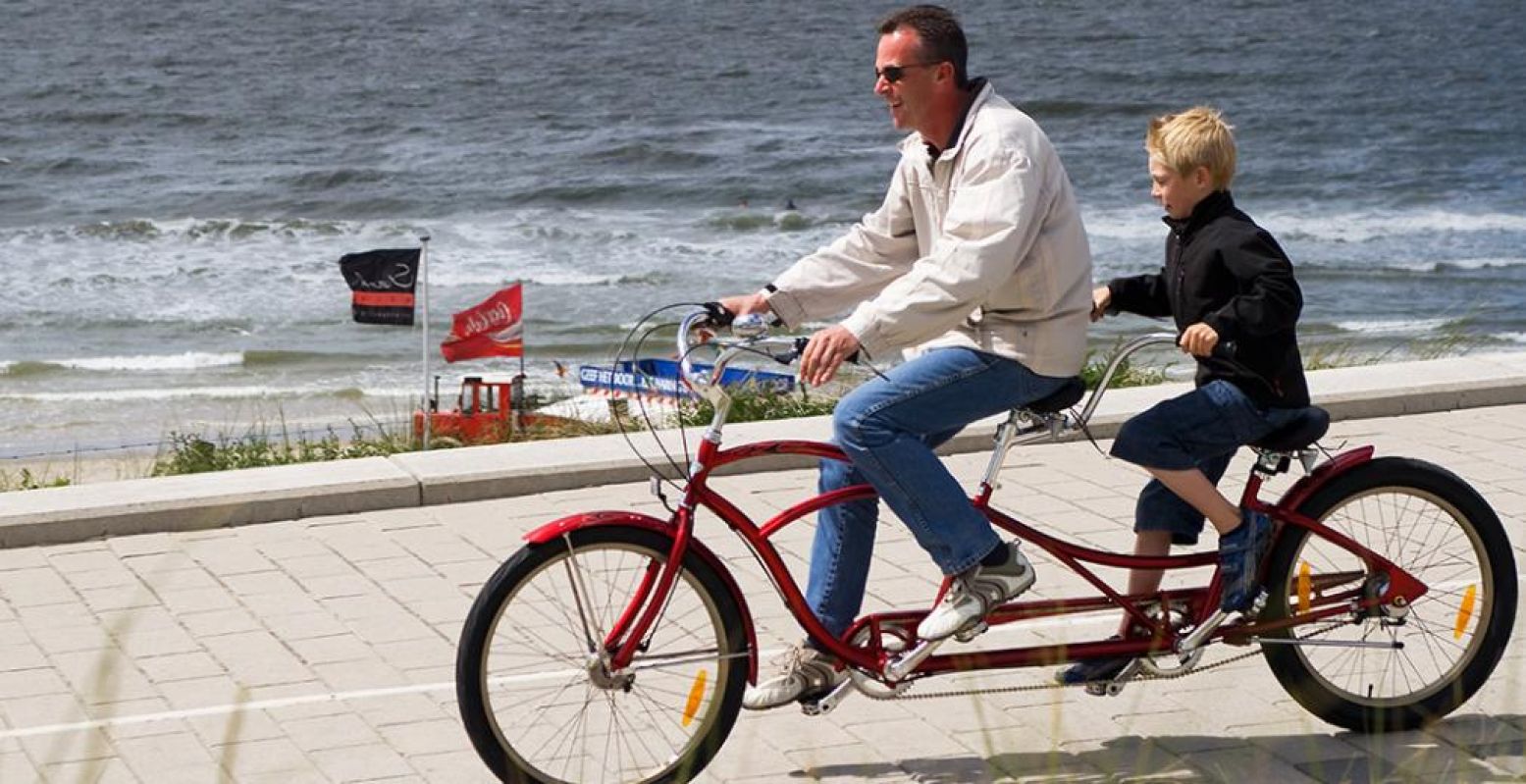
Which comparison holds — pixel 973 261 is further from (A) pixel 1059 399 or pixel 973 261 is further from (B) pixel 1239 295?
(B) pixel 1239 295

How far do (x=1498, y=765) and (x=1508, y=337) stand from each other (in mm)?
23338

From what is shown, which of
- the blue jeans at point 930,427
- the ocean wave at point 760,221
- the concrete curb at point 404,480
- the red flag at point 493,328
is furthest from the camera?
the ocean wave at point 760,221

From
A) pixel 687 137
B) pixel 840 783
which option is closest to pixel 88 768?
pixel 840 783

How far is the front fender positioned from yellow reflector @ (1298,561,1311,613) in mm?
1254

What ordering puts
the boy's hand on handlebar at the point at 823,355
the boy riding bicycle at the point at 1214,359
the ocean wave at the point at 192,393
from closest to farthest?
the boy's hand on handlebar at the point at 823,355, the boy riding bicycle at the point at 1214,359, the ocean wave at the point at 192,393

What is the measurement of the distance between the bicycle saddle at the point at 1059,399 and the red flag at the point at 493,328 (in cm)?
1336

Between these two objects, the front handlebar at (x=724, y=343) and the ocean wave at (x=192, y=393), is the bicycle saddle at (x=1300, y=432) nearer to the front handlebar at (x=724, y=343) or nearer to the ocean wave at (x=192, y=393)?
the front handlebar at (x=724, y=343)

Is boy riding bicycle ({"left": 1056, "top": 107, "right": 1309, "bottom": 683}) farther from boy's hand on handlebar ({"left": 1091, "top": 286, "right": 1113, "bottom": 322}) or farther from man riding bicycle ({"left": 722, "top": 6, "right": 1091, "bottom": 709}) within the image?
man riding bicycle ({"left": 722, "top": 6, "right": 1091, "bottom": 709})

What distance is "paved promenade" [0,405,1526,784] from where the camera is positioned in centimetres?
541

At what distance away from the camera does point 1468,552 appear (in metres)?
5.56

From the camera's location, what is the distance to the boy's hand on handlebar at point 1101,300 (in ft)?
17.5

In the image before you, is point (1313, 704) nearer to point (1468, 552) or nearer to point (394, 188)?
point (1468, 552)

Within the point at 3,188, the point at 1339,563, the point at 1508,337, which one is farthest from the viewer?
the point at 3,188

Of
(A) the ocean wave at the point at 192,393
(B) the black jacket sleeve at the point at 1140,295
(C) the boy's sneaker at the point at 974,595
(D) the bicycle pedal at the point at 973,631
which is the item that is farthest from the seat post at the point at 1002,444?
(A) the ocean wave at the point at 192,393
